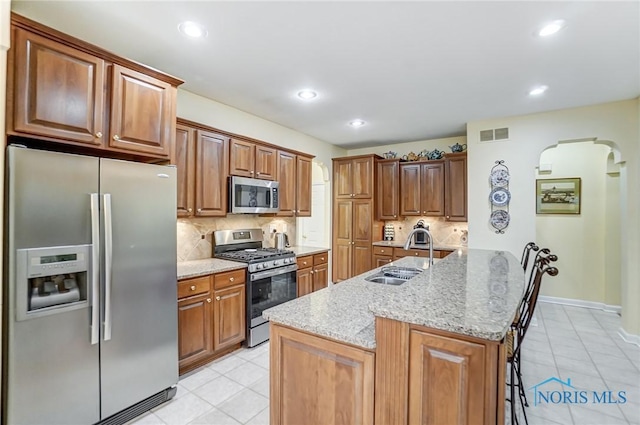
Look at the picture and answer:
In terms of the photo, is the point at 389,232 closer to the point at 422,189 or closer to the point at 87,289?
the point at 422,189

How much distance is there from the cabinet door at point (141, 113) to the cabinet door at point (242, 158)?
1.04 metres

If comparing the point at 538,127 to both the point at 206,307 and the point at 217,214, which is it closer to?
the point at 217,214

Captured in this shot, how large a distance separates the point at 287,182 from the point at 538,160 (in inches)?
133

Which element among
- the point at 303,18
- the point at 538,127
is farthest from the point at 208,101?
the point at 538,127

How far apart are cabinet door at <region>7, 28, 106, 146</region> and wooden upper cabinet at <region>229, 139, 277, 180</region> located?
1.52 metres

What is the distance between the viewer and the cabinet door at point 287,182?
4070mm

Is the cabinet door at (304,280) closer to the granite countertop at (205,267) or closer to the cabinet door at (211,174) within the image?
the granite countertop at (205,267)

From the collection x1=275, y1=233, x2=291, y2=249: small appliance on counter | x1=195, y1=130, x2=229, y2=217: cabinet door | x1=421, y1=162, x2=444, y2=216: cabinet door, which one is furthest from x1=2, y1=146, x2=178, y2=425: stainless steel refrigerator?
A: x1=421, y1=162, x2=444, y2=216: cabinet door

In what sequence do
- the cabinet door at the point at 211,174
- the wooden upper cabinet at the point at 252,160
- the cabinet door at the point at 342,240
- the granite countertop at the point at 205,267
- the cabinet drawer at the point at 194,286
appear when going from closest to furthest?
the cabinet drawer at the point at 194,286 → the granite countertop at the point at 205,267 → the cabinet door at the point at 211,174 → the wooden upper cabinet at the point at 252,160 → the cabinet door at the point at 342,240

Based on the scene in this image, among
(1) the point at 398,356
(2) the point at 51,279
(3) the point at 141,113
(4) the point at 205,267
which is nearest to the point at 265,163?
(4) the point at 205,267

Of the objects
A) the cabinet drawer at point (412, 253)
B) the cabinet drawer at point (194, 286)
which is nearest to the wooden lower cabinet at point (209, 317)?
the cabinet drawer at point (194, 286)

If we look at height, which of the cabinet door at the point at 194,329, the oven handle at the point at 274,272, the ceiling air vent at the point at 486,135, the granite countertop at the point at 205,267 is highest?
the ceiling air vent at the point at 486,135

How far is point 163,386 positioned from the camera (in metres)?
2.23

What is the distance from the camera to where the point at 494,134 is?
4141 mm
